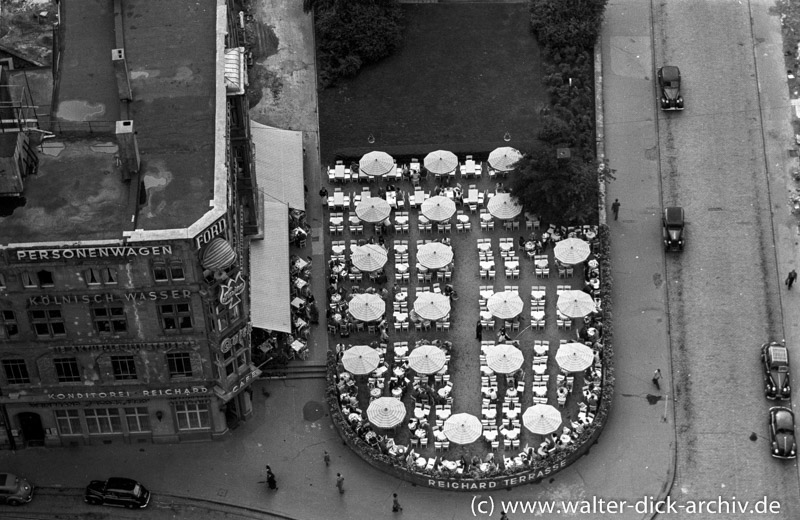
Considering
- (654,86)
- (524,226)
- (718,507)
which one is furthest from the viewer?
(654,86)

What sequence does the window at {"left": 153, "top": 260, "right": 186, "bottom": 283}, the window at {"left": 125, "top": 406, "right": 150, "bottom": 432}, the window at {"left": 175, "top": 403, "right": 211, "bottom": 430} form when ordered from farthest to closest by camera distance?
the window at {"left": 125, "top": 406, "right": 150, "bottom": 432} → the window at {"left": 175, "top": 403, "right": 211, "bottom": 430} → the window at {"left": 153, "top": 260, "right": 186, "bottom": 283}

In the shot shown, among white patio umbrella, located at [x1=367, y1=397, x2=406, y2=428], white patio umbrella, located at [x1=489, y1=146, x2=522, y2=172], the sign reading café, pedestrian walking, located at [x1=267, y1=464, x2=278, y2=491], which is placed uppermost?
white patio umbrella, located at [x1=489, y1=146, x2=522, y2=172]

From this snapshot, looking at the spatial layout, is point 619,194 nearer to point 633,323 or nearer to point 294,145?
point 633,323

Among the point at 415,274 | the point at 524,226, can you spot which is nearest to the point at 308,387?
the point at 415,274

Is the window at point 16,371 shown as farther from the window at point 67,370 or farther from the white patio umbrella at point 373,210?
the white patio umbrella at point 373,210

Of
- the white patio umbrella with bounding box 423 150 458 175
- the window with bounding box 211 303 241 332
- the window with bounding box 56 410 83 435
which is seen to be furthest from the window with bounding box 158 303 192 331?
the white patio umbrella with bounding box 423 150 458 175

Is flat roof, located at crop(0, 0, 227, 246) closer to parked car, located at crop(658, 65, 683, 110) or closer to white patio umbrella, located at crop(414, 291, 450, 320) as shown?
white patio umbrella, located at crop(414, 291, 450, 320)

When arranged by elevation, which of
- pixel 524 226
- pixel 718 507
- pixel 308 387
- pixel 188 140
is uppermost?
pixel 188 140
